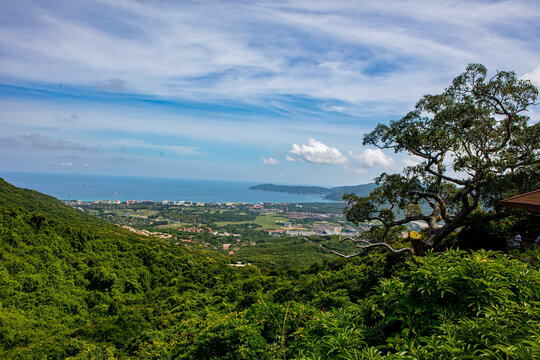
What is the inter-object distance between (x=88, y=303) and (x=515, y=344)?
47.0 ft

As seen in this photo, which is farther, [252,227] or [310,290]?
[252,227]

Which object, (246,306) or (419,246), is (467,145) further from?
(246,306)

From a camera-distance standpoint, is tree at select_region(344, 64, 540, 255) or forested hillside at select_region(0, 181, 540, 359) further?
tree at select_region(344, 64, 540, 255)

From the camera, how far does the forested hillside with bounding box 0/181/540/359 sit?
1.71 metres

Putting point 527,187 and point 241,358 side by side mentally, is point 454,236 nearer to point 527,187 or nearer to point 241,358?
point 527,187

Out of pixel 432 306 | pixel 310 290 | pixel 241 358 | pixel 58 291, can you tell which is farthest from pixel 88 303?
pixel 432 306

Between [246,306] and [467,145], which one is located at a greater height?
[467,145]

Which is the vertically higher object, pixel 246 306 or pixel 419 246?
pixel 419 246

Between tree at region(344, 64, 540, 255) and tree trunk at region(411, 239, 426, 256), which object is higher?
tree at region(344, 64, 540, 255)

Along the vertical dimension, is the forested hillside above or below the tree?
below

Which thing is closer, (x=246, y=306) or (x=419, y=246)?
(x=419, y=246)

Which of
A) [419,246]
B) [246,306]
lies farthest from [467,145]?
[246,306]

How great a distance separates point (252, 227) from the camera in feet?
243

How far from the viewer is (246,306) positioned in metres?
7.82
